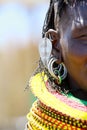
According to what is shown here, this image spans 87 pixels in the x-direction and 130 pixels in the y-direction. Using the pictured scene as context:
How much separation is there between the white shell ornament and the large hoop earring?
15mm

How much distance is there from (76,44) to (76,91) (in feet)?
0.52

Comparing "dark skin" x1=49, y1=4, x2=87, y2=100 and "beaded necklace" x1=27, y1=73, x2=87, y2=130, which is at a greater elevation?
"dark skin" x1=49, y1=4, x2=87, y2=100

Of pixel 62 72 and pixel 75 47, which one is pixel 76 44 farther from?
pixel 62 72

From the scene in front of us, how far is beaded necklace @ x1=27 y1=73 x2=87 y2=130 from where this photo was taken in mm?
Answer: 1180

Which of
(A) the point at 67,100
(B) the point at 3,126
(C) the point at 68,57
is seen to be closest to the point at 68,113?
(A) the point at 67,100

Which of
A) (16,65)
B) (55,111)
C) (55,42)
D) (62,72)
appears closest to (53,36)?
(55,42)

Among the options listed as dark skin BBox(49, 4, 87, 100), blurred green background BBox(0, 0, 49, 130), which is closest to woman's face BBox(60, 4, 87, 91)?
dark skin BBox(49, 4, 87, 100)

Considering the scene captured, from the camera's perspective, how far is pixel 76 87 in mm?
1308

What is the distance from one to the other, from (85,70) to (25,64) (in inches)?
107

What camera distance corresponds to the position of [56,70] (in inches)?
53.1

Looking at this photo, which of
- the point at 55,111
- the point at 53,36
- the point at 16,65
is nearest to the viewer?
the point at 55,111

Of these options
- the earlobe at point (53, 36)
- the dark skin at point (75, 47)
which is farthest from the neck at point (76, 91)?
the earlobe at point (53, 36)

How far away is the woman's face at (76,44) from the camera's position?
1229 mm

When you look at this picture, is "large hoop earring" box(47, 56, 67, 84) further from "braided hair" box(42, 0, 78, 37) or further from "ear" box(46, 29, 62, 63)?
"braided hair" box(42, 0, 78, 37)
